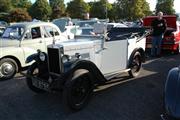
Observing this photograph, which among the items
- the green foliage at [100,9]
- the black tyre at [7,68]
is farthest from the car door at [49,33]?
the green foliage at [100,9]

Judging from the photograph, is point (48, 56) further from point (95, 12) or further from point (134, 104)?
point (95, 12)

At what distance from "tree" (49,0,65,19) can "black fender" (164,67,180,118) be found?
199 feet

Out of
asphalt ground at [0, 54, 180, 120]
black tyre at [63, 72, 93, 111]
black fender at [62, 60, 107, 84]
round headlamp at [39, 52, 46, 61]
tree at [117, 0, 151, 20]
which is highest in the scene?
tree at [117, 0, 151, 20]

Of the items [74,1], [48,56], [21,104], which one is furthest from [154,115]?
[74,1]

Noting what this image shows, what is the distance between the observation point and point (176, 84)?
3967mm

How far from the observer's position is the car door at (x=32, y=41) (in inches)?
323

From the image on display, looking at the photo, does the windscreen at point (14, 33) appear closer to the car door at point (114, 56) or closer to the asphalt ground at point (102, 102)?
the asphalt ground at point (102, 102)

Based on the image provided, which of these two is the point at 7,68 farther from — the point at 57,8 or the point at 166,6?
the point at 166,6

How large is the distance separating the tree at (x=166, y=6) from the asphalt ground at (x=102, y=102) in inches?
2434

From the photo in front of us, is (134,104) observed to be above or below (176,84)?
below

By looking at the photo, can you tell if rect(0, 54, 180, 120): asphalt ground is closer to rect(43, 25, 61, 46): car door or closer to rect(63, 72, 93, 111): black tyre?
rect(63, 72, 93, 111): black tyre

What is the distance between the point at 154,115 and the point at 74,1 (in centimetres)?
6055

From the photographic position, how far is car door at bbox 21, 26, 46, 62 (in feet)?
26.9

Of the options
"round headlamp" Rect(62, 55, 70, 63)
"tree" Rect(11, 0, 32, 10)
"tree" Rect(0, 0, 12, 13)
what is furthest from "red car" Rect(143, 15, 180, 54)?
"tree" Rect(11, 0, 32, 10)
